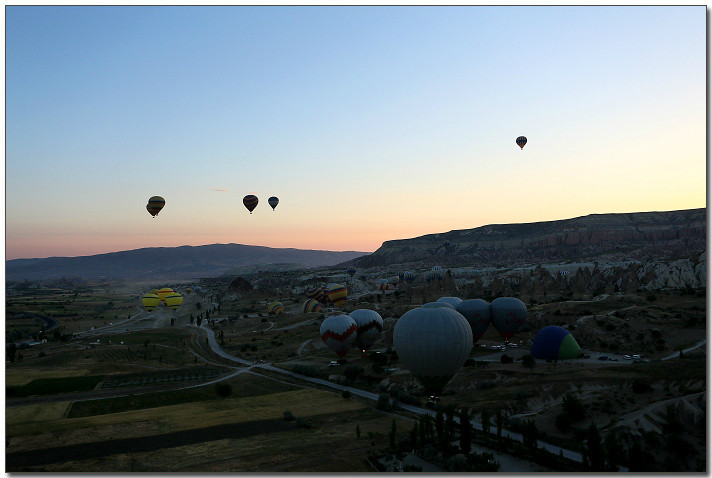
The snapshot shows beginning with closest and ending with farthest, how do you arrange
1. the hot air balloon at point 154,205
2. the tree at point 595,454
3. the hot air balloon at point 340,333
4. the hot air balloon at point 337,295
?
the tree at point 595,454 → the hot air balloon at point 340,333 → the hot air balloon at point 154,205 → the hot air balloon at point 337,295

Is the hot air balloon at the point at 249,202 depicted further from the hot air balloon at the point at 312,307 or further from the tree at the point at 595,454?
the tree at the point at 595,454

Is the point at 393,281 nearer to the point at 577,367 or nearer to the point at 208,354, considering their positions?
the point at 208,354

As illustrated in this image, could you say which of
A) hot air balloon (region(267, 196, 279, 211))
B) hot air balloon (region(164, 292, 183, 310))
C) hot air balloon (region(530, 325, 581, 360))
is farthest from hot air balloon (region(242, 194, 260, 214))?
hot air balloon (region(530, 325, 581, 360))

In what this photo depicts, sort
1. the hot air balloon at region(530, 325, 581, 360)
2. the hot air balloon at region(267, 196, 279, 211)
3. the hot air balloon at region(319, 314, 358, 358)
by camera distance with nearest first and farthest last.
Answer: the hot air balloon at region(530, 325, 581, 360), the hot air balloon at region(319, 314, 358, 358), the hot air balloon at region(267, 196, 279, 211)

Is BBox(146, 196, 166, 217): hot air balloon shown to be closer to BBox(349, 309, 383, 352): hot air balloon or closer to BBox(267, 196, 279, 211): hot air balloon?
BBox(267, 196, 279, 211): hot air balloon

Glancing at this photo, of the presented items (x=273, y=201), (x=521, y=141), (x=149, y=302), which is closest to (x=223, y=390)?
(x=273, y=201)

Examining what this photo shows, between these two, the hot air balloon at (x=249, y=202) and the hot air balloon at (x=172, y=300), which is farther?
the hot air balloon at (x=172, y=300)

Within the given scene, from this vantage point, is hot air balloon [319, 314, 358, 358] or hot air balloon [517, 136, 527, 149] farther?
hot air balloon [517, 136, 527, 149]

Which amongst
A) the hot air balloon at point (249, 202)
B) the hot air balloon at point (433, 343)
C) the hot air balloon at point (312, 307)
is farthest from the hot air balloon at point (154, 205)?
the hot air balloon at point (433, 343)
